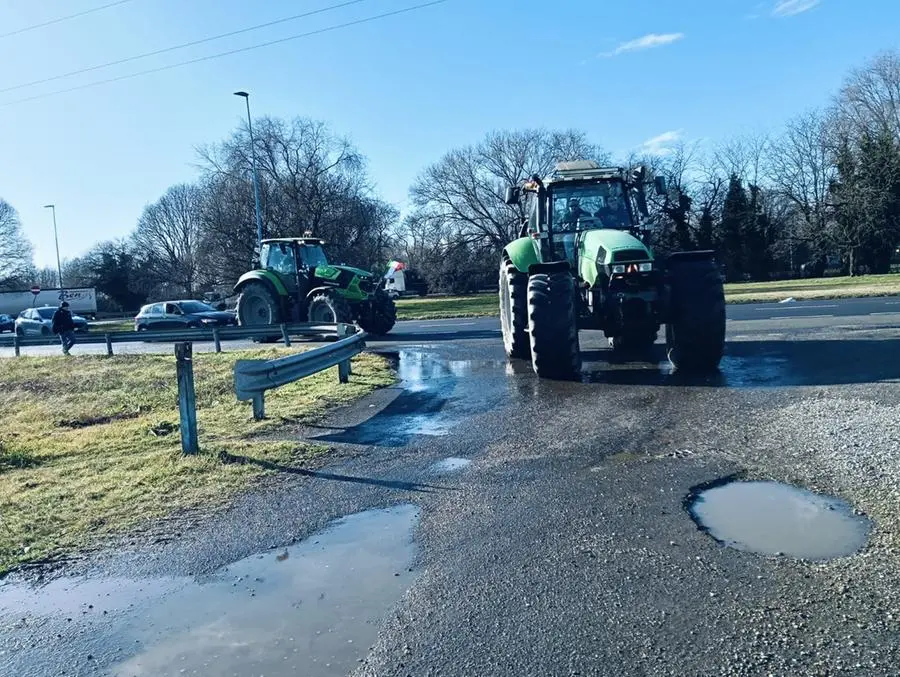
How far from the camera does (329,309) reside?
1877 centimetres

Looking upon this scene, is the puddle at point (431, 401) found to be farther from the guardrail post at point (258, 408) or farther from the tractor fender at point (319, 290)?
the tractor fender at point (319, 290)

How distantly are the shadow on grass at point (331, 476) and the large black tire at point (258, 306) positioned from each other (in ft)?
44.5

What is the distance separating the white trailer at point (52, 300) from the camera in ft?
191

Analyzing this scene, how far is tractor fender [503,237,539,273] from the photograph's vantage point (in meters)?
11.7

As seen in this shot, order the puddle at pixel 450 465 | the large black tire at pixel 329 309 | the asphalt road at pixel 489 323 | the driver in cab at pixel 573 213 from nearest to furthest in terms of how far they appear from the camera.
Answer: the puddle at pixel 450 465 < the driver in cab at pixel 573 213 < the asphalt road at pixel 489 323 < the large black tire at pixel 329 309

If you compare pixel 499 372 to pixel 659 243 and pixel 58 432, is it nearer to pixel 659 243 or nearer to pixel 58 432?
pixel 58 432

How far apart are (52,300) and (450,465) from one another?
6384cm

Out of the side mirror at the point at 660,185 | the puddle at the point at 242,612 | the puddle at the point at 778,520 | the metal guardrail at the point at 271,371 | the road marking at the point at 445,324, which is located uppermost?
the side mirror at the point at 660,185

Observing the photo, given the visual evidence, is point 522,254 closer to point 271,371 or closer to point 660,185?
point 660,185

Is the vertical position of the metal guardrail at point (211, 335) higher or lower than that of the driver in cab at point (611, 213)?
lower

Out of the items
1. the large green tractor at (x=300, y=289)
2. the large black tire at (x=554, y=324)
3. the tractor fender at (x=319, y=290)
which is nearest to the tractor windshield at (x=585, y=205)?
the large black tire at (x=554, y=324)

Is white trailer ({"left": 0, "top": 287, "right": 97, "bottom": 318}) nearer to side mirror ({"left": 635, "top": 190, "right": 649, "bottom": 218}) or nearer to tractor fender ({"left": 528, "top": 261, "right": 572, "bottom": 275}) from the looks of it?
side mirror ({"left": 635, "top": 190, "right": 649, "bottom": 218})

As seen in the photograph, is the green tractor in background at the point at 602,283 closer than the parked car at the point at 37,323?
Yes

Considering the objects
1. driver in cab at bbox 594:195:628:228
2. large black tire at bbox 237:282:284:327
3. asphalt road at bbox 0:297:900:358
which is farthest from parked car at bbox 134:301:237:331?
driver in cab at bbox 594:195:628:228
